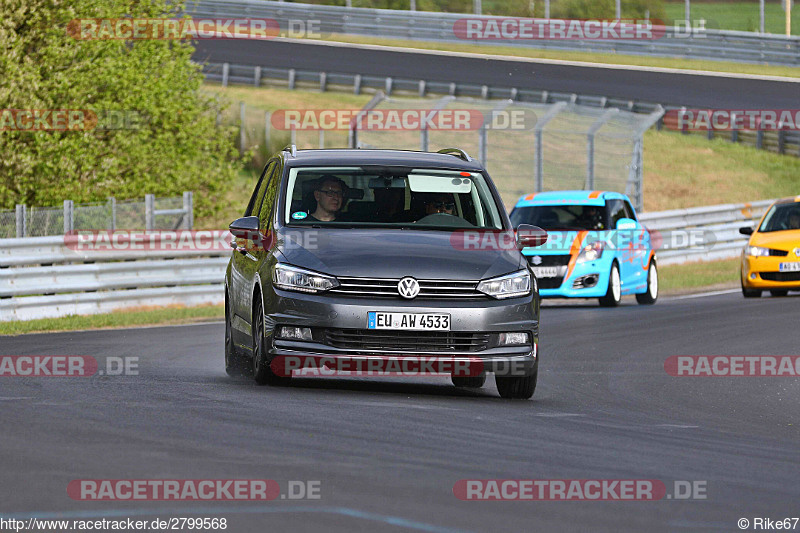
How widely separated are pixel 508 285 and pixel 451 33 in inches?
1665

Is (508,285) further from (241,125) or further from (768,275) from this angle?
(241,125)

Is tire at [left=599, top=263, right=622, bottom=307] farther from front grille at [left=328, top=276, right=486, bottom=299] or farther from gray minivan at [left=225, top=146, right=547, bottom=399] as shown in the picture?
front grille at [left=328, top=276, right=486, bottom=299]

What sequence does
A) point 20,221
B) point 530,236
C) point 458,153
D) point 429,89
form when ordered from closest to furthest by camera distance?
point 530,236
point 458,153
point 20,221
point 429,89

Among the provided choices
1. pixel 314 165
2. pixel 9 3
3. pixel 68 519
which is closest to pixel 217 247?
pixel 9 3

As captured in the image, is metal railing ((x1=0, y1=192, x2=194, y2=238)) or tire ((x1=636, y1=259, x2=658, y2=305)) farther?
tire ((x1=636, y1=259, x2=658, y2=305))

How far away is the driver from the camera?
11.4 m

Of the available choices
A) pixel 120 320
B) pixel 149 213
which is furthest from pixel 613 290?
pixel 120 320

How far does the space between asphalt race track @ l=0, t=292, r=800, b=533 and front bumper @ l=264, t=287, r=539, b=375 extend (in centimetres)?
31

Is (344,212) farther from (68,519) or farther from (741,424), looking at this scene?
(68,519)

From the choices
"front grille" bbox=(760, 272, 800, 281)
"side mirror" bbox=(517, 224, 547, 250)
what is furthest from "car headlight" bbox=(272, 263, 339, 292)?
"front grille" bbox=(760, 272, 800, 281)

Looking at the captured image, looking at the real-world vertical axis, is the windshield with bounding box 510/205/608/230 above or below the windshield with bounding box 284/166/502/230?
below

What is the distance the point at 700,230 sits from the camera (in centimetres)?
3061

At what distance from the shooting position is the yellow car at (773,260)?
22.5 metres

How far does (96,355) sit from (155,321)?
5.87 metres
